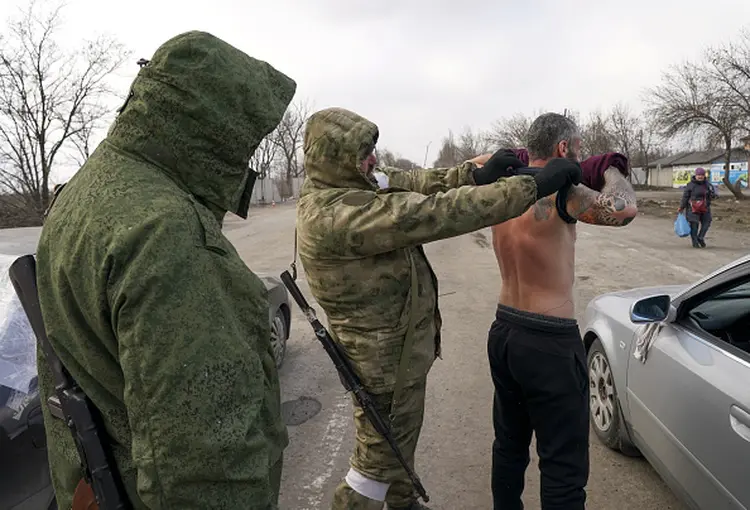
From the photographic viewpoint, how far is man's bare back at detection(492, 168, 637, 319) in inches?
87.7

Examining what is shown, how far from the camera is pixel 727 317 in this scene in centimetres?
291

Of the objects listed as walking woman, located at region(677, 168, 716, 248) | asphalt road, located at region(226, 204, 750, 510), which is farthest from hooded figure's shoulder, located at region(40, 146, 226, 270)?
→ walking woman, located at region(677, 168, 716, 248)

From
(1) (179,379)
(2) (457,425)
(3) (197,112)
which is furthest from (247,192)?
(2) (457,425)

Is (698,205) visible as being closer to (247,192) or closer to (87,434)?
(247,192)

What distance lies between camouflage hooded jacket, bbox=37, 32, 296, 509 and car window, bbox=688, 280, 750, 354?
8.27ft

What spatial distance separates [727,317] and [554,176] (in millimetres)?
1683

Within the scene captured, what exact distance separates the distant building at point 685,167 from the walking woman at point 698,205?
45.1 meters

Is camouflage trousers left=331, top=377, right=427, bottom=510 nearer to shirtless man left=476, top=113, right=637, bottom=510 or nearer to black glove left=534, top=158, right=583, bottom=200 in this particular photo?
shirtless man left=476, top=113, right=637, bottom=510

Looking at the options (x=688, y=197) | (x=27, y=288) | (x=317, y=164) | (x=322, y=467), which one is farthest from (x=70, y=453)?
(x=688, y=197)

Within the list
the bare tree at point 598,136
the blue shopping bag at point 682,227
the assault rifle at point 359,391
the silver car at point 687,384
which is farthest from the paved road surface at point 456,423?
the bare tree at point 598,136

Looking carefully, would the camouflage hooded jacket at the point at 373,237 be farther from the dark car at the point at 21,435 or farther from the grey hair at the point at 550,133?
the dark car at the point at 21,435

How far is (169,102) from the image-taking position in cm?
117

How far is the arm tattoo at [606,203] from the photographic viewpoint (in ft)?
7.20

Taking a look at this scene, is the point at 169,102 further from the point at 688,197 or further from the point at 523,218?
the point at 688,197
